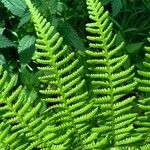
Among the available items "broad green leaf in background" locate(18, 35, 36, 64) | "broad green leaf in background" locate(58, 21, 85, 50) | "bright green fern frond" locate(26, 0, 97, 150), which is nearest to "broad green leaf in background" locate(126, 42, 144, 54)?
"broad green leaf in background" locate(58, 21, 85, 50)

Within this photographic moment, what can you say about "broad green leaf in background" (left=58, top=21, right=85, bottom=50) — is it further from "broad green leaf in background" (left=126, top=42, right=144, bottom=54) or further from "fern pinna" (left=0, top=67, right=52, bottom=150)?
"fern pinna" (left=0, top=67, right=52, bottom=150)

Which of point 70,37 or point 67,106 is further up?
point 67,106

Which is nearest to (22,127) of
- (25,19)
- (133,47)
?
(25,19)

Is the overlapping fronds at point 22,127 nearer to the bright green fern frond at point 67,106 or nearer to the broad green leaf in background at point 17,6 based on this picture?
the bright green fern frond at point 67,106

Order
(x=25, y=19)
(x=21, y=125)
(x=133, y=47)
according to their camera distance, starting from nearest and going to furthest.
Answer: (x=21, y=125), (x=25, y=19), (x=133, y=47)

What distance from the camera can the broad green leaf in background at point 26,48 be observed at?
1.61m

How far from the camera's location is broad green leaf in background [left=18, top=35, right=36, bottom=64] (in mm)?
1613

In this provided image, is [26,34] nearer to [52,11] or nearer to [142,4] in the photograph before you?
[52,11]

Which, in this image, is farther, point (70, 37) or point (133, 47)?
point (133, 47)

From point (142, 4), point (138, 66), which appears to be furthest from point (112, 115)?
point (142, 4)

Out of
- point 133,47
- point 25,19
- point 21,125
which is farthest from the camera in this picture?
point 133,47

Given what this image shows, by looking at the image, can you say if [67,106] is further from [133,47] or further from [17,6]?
[133,47]

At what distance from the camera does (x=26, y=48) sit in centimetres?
161

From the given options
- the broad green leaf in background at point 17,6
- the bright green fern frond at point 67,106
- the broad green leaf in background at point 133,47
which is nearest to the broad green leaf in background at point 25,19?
the broad green leaf in background at point 17,6
